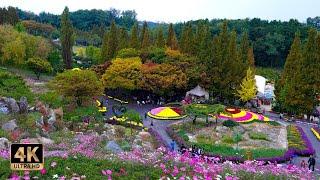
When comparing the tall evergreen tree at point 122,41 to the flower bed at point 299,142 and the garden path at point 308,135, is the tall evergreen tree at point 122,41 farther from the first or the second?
the flower bed at point 299,142

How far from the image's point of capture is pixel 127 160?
11141 mm

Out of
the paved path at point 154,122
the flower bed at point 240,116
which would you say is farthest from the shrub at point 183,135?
the flower bed at point 240,116

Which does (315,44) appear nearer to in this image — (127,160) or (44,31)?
(127,160)

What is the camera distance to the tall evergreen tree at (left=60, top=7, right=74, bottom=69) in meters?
49.5

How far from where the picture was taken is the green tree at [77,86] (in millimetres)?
29828

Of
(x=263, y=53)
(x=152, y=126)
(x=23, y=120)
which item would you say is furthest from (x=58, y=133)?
(x=263, y=53)

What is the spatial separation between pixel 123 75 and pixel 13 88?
41.2 feet

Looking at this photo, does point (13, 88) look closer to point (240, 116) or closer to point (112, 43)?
point (240, 116)

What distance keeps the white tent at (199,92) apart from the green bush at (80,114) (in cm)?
1294

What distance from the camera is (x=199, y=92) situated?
40.2m

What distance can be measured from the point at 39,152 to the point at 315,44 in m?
29.1

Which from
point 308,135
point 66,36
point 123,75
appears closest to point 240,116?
point 308,135

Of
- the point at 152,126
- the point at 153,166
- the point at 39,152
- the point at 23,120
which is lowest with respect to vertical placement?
the point at 152,126

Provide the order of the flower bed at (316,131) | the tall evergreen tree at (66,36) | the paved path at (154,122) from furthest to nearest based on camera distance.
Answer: the tall evergreen tree at (66,36), the flower bed at (316,131), the paved path at (154,122)
